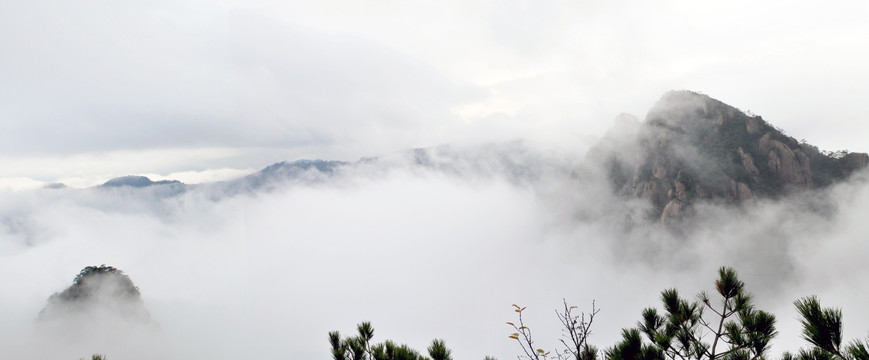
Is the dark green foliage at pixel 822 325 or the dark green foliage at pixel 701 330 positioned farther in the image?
the dark green foliage at pixel 701 330

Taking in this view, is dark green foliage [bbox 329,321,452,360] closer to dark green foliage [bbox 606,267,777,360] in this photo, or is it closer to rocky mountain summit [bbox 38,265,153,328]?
dark green foliage [bbox 606,267,777,360]

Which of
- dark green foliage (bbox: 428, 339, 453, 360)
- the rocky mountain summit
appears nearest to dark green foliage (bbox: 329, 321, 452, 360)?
dark green foliage (bbox: 428, 339, 453, 360)

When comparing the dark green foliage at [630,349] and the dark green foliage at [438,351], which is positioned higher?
the dark green foliage at [438,351]

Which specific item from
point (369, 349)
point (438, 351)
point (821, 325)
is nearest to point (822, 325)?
point (821, 325)

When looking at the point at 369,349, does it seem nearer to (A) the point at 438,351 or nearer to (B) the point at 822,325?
(A) the point at 438,351

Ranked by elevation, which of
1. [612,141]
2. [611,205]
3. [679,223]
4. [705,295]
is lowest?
[705,295]

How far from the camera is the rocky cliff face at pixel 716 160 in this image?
87875 millimetres

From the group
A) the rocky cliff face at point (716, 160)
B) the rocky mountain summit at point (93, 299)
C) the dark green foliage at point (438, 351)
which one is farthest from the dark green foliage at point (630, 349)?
the rocky cliff face at point (716, 160)

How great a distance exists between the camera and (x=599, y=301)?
13250 centimetres

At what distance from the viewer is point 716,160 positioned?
92.5m

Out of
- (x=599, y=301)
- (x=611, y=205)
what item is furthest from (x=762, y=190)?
(x=599, y=301)

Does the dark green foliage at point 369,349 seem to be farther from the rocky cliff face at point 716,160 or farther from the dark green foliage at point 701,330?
the rocky cliff face at point 716,160

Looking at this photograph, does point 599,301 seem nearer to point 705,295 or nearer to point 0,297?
point 705,295

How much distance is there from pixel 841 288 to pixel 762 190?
2534 cm
